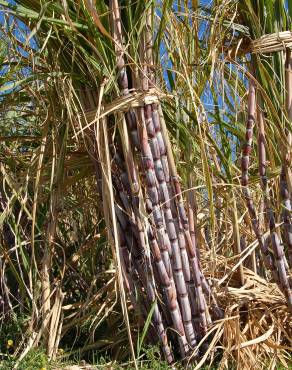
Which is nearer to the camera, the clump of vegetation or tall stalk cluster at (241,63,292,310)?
the clump of vegetation

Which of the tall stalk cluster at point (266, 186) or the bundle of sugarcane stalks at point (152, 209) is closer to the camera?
the bundle of sugarcane stalks at point (152, 209)

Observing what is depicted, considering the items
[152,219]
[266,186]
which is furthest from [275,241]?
[152,219]

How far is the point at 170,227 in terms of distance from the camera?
2031 mm

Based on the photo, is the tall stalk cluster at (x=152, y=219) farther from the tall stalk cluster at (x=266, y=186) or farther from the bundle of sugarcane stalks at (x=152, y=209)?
the tall stalk cluster at (x=266, y=186)

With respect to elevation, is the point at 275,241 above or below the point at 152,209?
below

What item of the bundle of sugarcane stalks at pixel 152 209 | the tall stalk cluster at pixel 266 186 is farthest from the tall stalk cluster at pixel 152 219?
the tall stalk cluster at pixel 266 186

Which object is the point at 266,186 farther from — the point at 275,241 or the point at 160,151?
the point at 160,151

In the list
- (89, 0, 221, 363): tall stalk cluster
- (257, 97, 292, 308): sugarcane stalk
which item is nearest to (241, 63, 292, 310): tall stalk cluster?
(257, 97, 292, 308): sugarcane stalk

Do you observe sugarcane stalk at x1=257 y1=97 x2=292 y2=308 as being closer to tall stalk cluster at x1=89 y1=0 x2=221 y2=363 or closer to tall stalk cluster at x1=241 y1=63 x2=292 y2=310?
tall stalk cluster at x1=241 y1=63 x2=292 y2=310

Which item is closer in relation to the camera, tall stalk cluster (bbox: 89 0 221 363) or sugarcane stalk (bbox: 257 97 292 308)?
tall stalk cluster (bbox: 89 0 221 363)

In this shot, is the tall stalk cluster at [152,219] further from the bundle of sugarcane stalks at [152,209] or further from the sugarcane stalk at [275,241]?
the sugarcane stalk at [275,241]

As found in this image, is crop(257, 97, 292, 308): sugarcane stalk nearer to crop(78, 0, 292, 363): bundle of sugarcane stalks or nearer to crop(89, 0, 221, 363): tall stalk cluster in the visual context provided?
crop(78, 0, 292, 363): bundle of sugarcane stalks

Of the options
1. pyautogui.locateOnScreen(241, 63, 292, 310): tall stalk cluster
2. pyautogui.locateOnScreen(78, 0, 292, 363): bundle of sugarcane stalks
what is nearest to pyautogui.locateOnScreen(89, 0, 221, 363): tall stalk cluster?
pyautogui.locateOnScreen(78, 0, 292, 363): bundle of sugarcane stalks

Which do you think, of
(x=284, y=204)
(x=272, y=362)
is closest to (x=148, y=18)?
(x=284, y=204)
